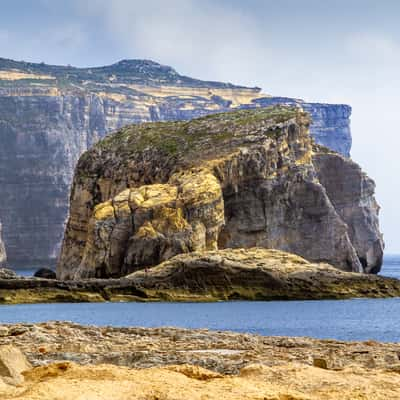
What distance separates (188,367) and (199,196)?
261 ft

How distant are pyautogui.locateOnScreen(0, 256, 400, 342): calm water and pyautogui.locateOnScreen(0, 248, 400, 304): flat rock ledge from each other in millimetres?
2323

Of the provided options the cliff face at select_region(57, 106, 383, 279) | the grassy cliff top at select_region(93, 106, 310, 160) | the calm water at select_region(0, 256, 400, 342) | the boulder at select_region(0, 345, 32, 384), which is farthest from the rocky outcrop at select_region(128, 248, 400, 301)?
the boulder at select_region(0, 345, 32, 384)

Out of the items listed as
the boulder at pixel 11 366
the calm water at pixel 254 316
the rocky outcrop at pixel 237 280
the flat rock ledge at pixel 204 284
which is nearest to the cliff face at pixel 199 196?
the rocky outcrop at pixel 237 280

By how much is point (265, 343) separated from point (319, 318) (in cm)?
4074

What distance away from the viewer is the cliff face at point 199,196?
93000mm

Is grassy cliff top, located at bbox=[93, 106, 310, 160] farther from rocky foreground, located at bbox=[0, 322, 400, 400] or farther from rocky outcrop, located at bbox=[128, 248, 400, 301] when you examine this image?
rocky foreground, located at bbox=[0, 322, 400, 400]

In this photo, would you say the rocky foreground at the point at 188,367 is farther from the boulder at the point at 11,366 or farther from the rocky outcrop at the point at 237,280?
the rocky outcrop at the point at 237,280

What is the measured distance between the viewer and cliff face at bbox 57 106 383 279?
305 feet

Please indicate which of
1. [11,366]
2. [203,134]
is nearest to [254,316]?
[203,134]

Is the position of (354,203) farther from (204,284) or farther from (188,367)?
(188,367)

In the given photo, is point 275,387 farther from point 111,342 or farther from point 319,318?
point 319,318

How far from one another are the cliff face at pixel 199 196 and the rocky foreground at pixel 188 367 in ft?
218

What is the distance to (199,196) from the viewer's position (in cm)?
9394

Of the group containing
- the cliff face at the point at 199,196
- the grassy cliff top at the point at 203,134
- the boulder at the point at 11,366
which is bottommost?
the boulder at the point at 11,366
